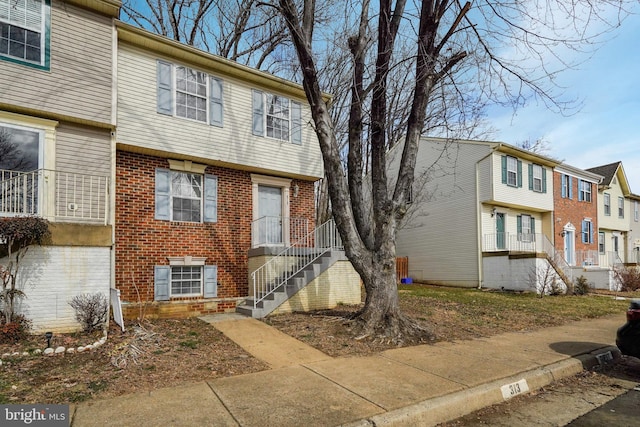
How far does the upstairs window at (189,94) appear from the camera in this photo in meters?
10.1

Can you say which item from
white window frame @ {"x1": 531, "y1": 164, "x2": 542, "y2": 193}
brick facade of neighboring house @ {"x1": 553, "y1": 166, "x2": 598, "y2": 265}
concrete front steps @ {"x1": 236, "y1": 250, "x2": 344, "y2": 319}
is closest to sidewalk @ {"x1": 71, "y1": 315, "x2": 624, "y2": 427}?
concrete front steps @ {"x1": 236, "y1": 250, "x2": 344, "y2": 319}

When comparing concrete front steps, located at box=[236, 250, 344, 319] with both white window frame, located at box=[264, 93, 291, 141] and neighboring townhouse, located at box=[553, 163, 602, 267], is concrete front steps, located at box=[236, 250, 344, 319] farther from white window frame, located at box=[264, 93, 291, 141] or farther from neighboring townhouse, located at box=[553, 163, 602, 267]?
neighboring townhouse, located at box=[553, 163, 602, 267]

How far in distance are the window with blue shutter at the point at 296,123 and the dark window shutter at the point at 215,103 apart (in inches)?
92.3

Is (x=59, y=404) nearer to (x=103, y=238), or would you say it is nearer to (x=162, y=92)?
(x=103, y=238)

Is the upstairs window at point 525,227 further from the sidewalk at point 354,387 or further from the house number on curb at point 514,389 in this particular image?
the house number on curb at point 514,389

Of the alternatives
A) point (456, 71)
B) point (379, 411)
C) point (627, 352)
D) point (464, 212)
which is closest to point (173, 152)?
point (456, 71)

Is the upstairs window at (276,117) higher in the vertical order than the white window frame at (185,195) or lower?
higher

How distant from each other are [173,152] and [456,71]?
6.75m

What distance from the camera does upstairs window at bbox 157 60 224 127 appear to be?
Answer: 10.1m

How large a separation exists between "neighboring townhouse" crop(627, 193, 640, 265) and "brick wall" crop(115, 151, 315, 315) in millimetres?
30107

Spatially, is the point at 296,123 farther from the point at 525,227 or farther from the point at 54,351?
the point at 525,227

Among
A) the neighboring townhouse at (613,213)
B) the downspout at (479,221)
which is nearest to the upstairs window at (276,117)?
the downspout at (479,221)

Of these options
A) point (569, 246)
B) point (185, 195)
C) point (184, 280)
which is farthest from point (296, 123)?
point (569, 246)

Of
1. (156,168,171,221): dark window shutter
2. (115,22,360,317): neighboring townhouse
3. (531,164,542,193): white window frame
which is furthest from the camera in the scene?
(531,164,542,193): white window frame
